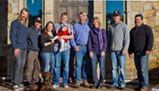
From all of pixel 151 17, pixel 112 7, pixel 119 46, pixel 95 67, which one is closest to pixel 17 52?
pixel 95 67

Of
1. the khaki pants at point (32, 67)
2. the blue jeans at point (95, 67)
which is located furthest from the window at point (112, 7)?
the khaki pants at point (32, 67)

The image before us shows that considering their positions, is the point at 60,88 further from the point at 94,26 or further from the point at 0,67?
the point at 0,67

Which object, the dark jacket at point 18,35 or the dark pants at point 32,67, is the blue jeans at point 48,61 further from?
the dark jacket at point 18,35

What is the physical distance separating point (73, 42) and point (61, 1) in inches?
97.6

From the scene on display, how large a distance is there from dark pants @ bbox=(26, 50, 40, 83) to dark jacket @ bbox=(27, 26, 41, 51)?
0.42ft

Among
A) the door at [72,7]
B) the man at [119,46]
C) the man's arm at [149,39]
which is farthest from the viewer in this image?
the door at [72,7]

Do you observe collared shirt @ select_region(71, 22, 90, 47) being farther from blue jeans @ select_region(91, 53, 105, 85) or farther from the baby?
blue jeans @ select_region(91, 53, 105, 85)

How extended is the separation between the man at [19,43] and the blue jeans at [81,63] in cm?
139

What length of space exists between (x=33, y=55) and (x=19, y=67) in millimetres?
572

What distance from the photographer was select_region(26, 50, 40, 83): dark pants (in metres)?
13.2

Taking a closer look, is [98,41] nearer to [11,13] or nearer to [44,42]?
[44,42]

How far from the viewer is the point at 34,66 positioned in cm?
1337

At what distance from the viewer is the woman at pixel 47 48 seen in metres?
13.1

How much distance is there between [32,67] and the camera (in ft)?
43.6
